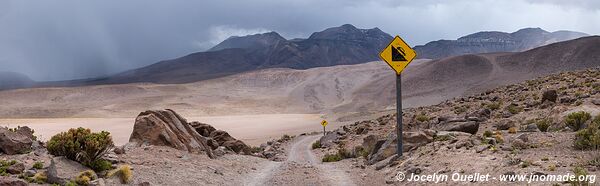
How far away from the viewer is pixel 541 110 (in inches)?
966

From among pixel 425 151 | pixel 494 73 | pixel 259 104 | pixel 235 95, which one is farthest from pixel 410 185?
pixel 235 95

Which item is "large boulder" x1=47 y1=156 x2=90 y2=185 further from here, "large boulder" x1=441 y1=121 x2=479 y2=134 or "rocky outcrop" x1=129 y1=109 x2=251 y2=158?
"large boulder" x1=441 y1=121 x2=479 y2=134

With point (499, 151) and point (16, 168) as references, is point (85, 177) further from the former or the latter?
point (499, 151)

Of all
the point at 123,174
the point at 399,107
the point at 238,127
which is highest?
the point at 399,107

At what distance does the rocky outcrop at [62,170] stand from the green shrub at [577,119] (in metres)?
14.6

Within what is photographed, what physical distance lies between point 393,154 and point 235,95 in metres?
138

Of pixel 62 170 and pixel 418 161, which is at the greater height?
pixel 62 170

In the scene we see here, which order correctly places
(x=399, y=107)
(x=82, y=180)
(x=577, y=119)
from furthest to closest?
(x=577, y=119), (x=399, y=107), (x=82, y=180)

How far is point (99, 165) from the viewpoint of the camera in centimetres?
1196

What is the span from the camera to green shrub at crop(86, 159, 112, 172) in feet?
38.8

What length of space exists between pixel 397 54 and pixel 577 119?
7094 millimetres

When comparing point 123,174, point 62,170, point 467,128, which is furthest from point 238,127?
point 62,170

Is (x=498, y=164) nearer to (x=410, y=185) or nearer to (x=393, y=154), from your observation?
(x=410, y=185)

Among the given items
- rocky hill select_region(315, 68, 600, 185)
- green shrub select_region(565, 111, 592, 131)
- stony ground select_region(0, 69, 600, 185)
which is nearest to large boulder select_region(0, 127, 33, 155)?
stony ground select_region(0, 69, 600, 185)
